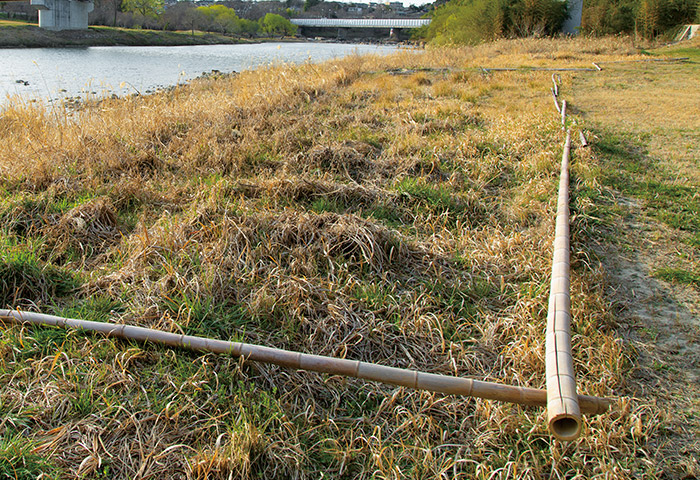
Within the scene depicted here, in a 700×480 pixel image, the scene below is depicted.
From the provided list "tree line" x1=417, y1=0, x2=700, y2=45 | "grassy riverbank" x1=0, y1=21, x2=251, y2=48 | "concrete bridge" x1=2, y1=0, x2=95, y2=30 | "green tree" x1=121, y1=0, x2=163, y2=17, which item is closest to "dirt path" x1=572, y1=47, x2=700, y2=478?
"tree line" x1=417, y1=0, x2=700, y2=45

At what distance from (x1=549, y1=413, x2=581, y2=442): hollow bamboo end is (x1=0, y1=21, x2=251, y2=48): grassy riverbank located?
125 ft

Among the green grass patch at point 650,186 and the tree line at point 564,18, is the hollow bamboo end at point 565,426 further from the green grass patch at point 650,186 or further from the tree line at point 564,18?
the tree line at point 564,18

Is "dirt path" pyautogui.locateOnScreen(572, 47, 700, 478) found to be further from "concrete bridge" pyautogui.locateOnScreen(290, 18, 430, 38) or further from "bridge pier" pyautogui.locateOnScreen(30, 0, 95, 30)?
"concrete bridge" pyautogui.locateOnScreen(290, 18, 430, 38)

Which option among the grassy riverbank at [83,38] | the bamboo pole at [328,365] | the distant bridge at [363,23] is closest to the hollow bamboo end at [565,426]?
the bamboo pole at [328,365]

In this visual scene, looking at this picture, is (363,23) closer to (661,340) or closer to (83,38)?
(83,38)

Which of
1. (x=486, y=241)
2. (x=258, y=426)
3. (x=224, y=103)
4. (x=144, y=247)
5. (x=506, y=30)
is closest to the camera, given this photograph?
(x=258, y=426)

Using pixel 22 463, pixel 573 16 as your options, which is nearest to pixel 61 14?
pixel 573 16

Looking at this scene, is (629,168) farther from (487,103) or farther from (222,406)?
(222,406)

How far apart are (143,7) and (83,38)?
927 inches

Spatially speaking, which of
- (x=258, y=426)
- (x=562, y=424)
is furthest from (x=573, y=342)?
(x=258, y=426)

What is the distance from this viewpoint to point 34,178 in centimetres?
478

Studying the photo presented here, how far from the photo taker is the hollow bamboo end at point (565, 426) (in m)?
1.87

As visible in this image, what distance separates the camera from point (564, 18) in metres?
30.4

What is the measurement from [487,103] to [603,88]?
3.36m
